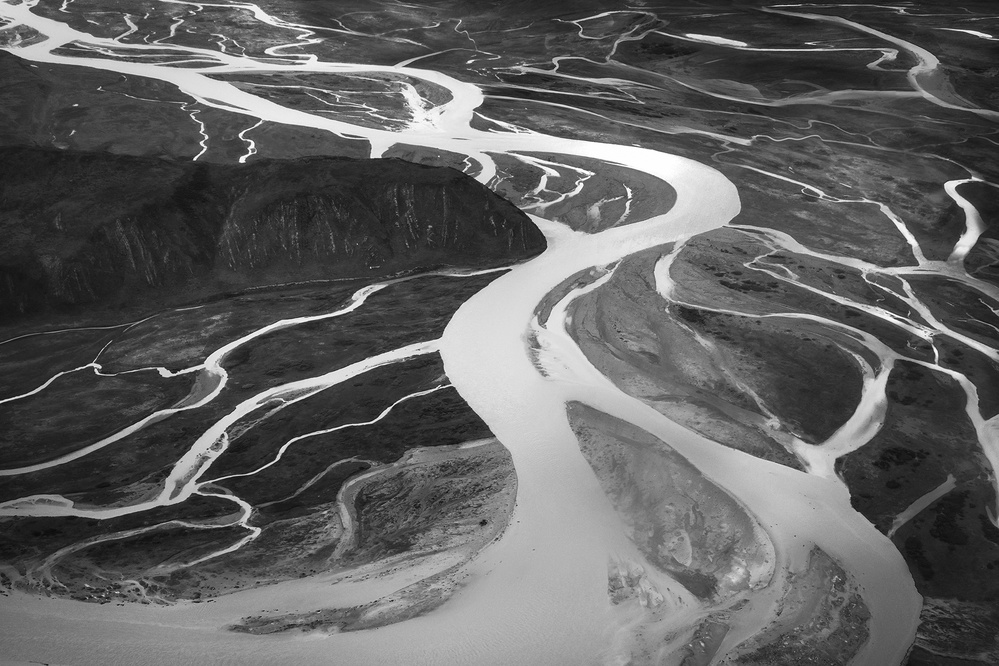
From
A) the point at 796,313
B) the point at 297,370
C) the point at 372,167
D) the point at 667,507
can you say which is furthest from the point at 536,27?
the point at 667,507

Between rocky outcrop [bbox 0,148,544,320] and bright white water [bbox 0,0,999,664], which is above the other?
rocky outcrop [bbox 0,148,544,320]

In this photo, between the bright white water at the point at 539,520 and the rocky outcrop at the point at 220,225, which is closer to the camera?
the bright white water at the point at 539,520

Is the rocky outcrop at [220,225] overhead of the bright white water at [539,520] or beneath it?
overhead

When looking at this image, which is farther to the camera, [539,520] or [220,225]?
[220,225]

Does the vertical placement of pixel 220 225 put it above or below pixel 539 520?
above

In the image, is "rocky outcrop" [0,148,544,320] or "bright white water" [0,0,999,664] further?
"rocky outcrop" [0,148,544,320]
